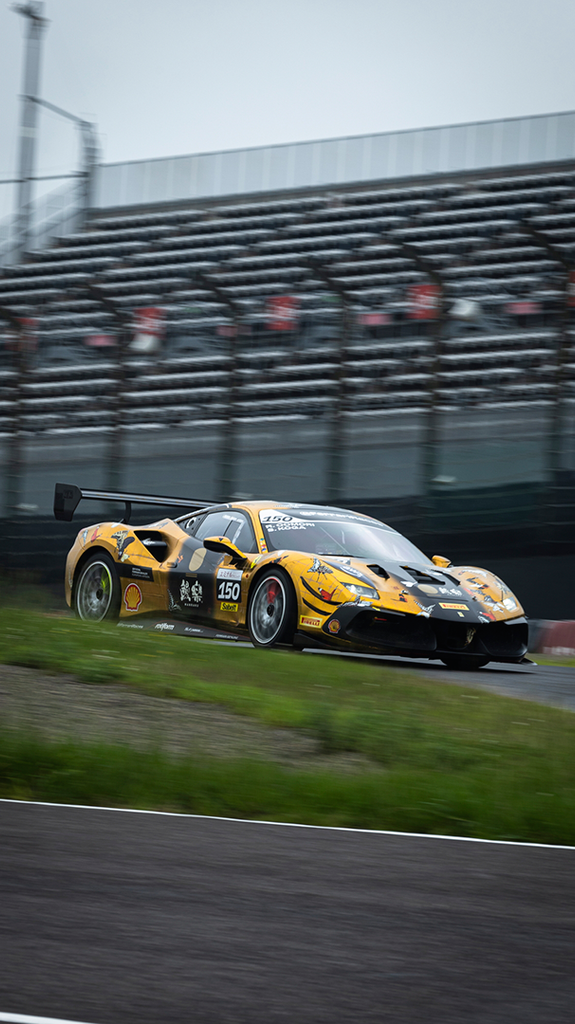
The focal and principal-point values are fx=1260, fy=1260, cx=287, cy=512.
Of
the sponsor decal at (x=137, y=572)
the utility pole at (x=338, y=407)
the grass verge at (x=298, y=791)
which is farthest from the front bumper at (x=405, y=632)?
the utility pole at (x=338, y=407)

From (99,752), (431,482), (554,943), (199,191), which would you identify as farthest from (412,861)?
(199,191)

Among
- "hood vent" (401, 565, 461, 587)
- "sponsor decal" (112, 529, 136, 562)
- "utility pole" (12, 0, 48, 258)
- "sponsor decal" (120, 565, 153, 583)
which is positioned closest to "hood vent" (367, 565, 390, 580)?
"hood vent" (401, 565, 461, 587)

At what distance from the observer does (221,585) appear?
30.7 feet

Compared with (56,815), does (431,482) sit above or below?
above

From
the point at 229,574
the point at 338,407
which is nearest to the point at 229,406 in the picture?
the point at 338,407

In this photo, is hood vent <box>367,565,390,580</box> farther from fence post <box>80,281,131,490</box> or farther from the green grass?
fence post <box>80,281,131,490</box>

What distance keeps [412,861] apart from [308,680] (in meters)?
3.04

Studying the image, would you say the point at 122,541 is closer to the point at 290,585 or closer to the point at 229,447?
the point at 290,585

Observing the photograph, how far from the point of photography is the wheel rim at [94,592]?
10.4 m

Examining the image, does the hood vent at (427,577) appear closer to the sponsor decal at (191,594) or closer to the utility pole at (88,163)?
the sponsor decal at (191,594)

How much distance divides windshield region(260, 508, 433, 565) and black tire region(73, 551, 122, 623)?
1.45m

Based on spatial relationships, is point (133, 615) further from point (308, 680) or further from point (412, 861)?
point (412, 861)

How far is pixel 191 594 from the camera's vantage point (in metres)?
9.62

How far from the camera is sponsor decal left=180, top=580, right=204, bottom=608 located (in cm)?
954
